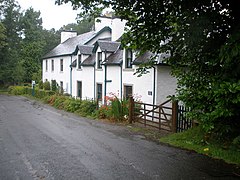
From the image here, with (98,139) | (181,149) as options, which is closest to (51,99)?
(98,139)

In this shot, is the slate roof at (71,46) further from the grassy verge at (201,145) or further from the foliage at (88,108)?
the grassy verge at (201,145)

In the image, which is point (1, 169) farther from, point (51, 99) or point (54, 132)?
point (51, 99)

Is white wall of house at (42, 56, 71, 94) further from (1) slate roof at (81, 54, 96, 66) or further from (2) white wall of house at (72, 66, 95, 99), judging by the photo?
(1) slate roof at (81, 54, 96, 66)

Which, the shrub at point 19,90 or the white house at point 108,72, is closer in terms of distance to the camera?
the white house at point 108,72

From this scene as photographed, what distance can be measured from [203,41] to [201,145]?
3.65 metres

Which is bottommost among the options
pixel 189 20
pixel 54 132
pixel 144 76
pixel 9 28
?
pixel 54 132

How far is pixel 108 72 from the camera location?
2250 centimetres

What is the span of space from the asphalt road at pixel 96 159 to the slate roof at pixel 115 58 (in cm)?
980

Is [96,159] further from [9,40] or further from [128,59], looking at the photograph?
[9,40]

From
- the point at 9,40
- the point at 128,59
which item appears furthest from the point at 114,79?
the point at 9,40

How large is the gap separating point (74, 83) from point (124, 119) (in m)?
14.8

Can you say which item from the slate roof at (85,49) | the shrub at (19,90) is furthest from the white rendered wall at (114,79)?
the shrub at (19,90)

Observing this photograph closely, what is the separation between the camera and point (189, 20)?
7.75 m

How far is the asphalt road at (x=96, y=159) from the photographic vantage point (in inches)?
262
